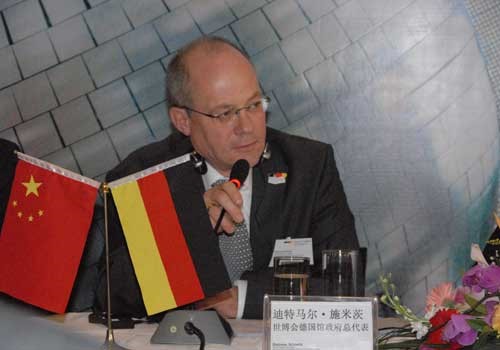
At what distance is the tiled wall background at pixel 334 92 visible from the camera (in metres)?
3.18

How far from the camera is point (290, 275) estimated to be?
65.5 inches

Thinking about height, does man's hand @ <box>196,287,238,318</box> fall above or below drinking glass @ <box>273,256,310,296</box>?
below

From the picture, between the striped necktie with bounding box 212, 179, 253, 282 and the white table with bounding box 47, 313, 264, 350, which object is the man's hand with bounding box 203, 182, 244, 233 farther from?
the striped necktie with bounding box 212, 179, 253, 282

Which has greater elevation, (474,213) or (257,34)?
(257,34)

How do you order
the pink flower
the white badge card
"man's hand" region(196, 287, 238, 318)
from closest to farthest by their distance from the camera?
the pink flower
"man's hand" region(196, 287, 238, 318)
the white badge card

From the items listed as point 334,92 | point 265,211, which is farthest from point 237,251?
point 334,92

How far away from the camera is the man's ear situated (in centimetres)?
294

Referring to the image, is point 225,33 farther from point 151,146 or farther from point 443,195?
point 443,195

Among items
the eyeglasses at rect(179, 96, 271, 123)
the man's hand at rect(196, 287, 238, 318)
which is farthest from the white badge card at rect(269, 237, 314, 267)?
the eyeglasses at rect(179, 96, 271, 123)

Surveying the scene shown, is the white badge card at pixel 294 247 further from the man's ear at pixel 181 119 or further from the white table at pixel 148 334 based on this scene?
the man's ear at pixel 181 119

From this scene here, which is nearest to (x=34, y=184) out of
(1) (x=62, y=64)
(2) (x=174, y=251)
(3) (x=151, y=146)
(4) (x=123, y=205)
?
(4) (x=123, y=205)

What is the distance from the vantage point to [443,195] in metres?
3.20

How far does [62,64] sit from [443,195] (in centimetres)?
175

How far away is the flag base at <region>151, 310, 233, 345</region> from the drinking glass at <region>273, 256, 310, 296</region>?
0.20 m
